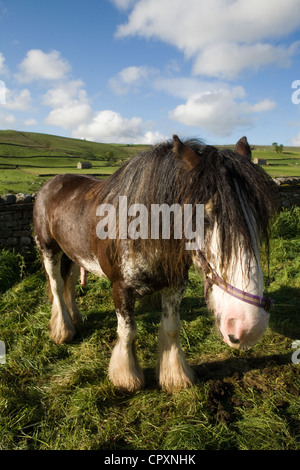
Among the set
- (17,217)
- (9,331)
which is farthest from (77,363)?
(17,217)

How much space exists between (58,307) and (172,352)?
1.72 m

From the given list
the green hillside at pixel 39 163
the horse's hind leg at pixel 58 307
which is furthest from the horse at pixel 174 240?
the green hillside at pixel 39 163

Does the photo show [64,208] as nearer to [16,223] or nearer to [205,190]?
[205,190]

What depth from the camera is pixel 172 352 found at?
2.80 meters

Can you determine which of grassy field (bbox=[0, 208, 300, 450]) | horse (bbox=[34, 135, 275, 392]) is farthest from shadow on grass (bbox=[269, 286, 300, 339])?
horse (bbox=[34, 135, 275, 392])

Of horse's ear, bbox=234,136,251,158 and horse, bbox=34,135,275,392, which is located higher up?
horse's ear, bbox=234,136,251,158

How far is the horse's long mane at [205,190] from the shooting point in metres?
1.67

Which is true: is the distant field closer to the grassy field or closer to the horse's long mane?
the horse's long mane

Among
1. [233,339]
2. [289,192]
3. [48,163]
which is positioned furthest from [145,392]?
[48,163]

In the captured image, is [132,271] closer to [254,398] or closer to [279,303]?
[254,398]

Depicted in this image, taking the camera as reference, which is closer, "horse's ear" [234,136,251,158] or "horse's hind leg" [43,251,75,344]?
"horse's ear" [234,136,251,158]

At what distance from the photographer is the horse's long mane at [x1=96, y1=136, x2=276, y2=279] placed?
5.46 ft

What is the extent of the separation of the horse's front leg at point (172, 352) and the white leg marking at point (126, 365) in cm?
25

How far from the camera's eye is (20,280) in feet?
17.4
